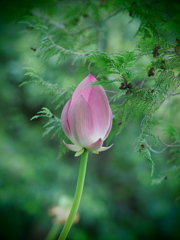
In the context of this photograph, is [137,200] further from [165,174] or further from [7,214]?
[165,174]

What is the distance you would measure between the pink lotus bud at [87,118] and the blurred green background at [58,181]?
2052 millimetres

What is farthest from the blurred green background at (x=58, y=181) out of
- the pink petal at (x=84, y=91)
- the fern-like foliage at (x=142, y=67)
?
the pink petal at (x=84, y=91)

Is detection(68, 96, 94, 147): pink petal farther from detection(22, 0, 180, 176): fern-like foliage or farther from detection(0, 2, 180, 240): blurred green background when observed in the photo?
detection(0, 2, 180, 240): blurred green background

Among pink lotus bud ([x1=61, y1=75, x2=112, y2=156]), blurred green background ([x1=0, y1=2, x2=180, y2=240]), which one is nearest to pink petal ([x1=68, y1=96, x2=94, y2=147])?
pink lotus bud ([x1=61, y1=75, x2=112, y2=156])

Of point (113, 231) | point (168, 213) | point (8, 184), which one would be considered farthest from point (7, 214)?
point (168, 213)

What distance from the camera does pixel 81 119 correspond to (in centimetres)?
36

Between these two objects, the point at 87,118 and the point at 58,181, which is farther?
the point at 58,181

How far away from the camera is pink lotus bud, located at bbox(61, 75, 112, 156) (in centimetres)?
36

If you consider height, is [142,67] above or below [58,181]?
above

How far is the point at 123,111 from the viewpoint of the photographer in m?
0.49

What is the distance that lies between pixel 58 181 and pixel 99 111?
8.16ft

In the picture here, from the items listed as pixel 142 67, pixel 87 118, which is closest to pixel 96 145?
pixel 87 118

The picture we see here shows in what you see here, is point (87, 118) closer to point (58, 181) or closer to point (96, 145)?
point (96, 145)

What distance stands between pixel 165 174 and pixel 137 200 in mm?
2656
